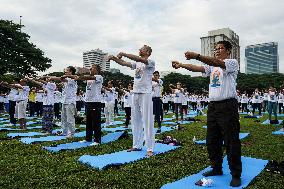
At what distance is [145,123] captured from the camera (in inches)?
312

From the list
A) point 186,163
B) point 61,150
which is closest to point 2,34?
point 61,150

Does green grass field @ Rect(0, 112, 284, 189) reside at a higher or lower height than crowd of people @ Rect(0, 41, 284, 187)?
lower

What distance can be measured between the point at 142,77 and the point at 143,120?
1.09 meters

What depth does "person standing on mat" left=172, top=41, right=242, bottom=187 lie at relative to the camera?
542cm

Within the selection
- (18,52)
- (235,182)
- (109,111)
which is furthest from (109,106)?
(18,52)

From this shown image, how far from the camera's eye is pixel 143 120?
798cm

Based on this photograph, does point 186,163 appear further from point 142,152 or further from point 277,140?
point 277,140

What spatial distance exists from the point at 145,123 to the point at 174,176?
2.18 metres

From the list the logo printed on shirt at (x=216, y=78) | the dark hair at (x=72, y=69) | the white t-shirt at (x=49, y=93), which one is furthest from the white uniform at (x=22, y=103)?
the logo printed on shirt at (x=216, y=78)

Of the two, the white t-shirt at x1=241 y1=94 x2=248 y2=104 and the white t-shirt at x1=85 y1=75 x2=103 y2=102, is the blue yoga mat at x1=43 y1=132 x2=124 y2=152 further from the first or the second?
the white t-shirt at x1=241 y1=94 x2=248 y2=104

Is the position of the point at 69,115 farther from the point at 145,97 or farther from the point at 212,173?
the point at 212,173

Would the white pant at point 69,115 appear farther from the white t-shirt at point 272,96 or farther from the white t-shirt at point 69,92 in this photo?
the white t-shirt at point 272,96

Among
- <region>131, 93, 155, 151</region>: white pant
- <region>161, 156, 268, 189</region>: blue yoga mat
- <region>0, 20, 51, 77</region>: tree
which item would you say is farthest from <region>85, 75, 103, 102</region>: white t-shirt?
<region>0, 20, 51, 77</region>: tree

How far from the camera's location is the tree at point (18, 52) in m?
40.1
